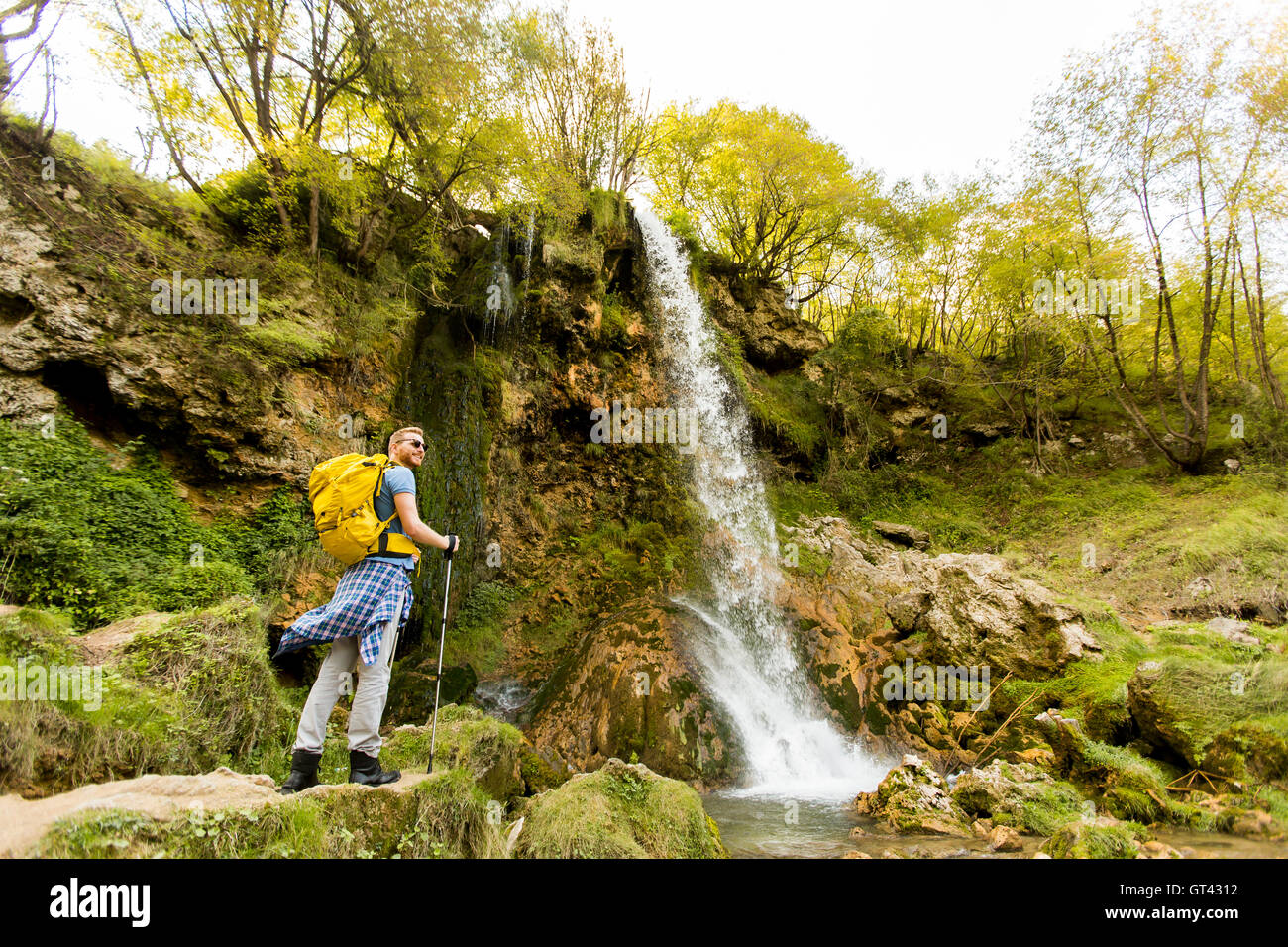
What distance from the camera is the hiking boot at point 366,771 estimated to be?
3.17m

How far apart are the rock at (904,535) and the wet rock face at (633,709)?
8.27 m

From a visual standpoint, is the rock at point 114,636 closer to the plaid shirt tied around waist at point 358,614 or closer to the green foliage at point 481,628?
the plaid shirt tied around waist at point 358,614

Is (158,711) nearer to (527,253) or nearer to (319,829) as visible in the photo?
(319,829)

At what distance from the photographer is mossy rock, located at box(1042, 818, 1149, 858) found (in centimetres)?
354

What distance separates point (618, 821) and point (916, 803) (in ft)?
11.3

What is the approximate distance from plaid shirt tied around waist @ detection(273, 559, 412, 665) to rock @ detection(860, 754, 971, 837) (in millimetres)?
5176

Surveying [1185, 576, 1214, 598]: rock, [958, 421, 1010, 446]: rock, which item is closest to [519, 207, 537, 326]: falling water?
[1185, 576, 1214, 598]: rock

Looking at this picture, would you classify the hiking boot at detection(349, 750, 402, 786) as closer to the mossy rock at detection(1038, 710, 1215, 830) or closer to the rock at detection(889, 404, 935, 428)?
the mossy rock at detection(1038, 710, 1215, 830)

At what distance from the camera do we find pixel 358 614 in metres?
3.22

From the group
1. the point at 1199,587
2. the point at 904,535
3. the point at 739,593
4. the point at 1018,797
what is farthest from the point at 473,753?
Result: the point at 904,535

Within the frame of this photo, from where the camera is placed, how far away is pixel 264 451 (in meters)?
8.07
